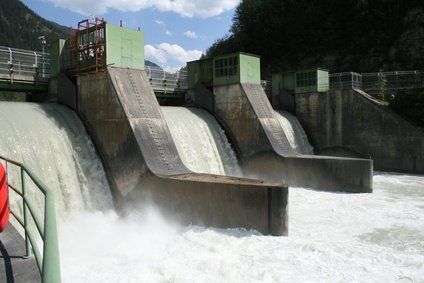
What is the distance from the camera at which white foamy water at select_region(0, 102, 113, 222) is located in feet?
30.9

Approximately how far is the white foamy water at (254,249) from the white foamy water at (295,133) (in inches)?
323

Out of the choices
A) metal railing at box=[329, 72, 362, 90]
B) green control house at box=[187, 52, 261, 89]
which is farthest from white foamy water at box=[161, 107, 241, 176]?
metal railing at box=[329, 72, 362, 90]

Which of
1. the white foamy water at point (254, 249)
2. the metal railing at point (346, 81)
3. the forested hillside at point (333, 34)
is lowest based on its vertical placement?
the white foamy water at point (254, 249)

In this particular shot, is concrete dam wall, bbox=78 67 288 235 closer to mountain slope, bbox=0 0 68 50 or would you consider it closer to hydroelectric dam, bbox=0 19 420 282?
hydroelectric dam, bbox=0 19 420 282

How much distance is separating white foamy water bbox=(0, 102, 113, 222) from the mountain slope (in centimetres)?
8806

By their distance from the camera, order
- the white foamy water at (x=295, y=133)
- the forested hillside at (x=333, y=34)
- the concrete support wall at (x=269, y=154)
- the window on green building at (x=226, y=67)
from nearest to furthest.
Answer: the concrete support wall at (x=269, y=154) < the window on green building at (x=226, y=67) < the white foamy water at (x=295, y=133) < the forested hillside at (x=333, y=34)

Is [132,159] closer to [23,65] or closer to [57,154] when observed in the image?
[57,154]

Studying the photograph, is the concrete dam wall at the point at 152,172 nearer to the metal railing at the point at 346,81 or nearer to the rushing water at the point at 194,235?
the rushing water at the point at 194,235

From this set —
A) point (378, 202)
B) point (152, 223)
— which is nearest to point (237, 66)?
point (378, 202)

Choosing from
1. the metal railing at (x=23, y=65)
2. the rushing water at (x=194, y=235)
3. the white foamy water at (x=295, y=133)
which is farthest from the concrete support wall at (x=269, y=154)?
the metal railing at (x=23, y=65)

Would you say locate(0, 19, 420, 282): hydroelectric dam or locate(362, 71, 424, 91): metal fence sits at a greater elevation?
locate(362, 71, 424, 91): metal fence

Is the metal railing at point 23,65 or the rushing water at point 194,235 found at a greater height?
the metal railing at point 23,65

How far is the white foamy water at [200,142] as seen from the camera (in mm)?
13703

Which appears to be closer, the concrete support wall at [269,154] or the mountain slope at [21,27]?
the concrete support wall at [269,154]
